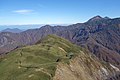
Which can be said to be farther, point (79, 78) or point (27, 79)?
point (79, 78)

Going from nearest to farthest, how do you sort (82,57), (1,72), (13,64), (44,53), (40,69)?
1. (40,69)
2. (1,72)
3. (13,64)
4. (44,53)
5. (82,57)

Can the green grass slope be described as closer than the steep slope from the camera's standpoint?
Yes

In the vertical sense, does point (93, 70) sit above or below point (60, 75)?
below

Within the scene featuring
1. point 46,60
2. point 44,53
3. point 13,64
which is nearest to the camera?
point 13,64

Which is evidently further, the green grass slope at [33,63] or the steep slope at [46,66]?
the steep slope at [46,66]

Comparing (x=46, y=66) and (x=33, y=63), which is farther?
(x=33, y=63)

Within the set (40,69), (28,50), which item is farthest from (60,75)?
(28,50)

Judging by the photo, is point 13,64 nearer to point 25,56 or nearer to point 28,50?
point 25,56

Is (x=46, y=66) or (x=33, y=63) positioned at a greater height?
(x=46, y=66)
